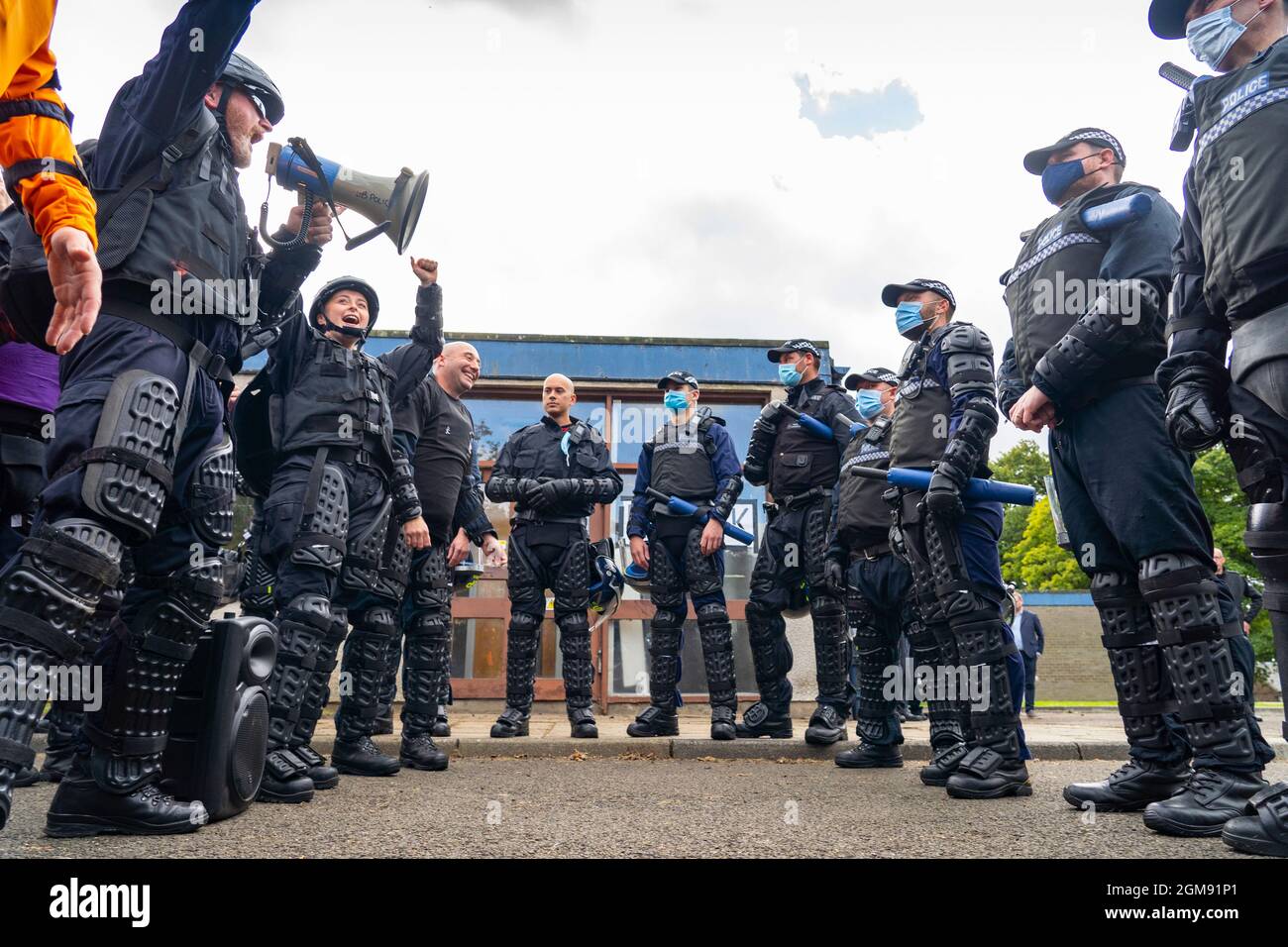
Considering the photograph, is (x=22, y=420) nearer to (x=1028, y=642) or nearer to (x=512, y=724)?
(x=512, y=724)

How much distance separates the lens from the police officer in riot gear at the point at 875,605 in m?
5.43

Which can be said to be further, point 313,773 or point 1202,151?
point 313,773

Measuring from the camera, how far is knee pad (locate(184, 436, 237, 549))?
2.93 metres

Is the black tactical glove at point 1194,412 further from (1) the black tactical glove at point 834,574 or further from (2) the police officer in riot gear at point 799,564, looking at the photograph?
(2) the police officer in riot gear at point 799,564

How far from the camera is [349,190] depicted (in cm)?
382

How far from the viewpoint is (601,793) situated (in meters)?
4.03

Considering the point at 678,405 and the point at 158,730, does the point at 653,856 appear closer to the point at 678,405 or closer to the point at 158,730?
the point at 158,730

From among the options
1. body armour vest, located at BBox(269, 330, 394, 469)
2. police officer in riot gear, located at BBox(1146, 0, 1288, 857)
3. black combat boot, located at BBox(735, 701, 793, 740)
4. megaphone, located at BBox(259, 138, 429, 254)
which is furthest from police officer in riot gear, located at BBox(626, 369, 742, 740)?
police officer in riot gear, located at BBox(1146, 0, 1288, 857)

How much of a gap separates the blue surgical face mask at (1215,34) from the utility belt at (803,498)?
4.01 metres

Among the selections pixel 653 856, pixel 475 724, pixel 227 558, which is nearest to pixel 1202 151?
pixel 653 856

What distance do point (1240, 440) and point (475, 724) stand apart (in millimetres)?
7316

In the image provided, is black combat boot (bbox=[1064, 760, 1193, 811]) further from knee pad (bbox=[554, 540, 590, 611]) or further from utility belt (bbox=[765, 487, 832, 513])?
knee pad (bbox=[554, 540, 590, 611])

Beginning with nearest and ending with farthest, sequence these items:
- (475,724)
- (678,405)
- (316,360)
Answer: (316,360) → (678,405) → (475,724)

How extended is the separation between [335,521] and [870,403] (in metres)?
4.94
